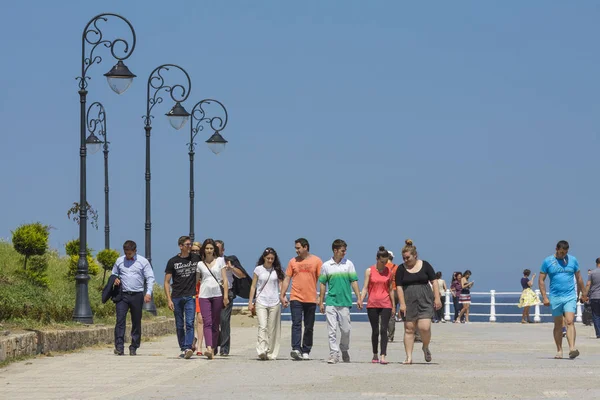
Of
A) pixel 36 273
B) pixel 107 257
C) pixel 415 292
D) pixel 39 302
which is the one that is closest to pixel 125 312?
pixel 39 302

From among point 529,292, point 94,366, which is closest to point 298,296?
point 94,366

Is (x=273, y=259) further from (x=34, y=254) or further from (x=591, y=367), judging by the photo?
(x=34, y=254)

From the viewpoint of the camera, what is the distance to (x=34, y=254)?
119ft

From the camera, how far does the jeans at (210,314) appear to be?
20953mm

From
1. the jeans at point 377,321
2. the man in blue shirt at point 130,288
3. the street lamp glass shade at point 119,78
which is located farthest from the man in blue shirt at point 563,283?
the street lamp glass shade at point 119,78

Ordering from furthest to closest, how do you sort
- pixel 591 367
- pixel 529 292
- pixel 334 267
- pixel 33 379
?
pixel 529 292 < pixel 334 267 < pixel 591 367 < pixel 33 379

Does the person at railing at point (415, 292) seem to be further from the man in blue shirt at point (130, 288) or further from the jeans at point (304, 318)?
the man in blue shirt at point (130, 288)

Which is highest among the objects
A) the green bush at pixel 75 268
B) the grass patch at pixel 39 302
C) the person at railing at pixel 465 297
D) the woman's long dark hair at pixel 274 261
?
the woman's long dark hair at pixel 274 261

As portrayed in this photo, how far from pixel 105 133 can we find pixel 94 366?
85.5 feet

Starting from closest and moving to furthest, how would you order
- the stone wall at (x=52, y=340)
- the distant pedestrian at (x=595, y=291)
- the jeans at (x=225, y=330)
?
1. the stone wall at (x=52, y=340)
2. the jeans at (x=225, y=330)
3. the distant pedestrian at (x=595, y=291)

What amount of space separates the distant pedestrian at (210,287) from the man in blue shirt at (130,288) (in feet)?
3.41

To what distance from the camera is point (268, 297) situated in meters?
21.3

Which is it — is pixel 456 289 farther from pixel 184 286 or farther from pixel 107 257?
pixel 184 286

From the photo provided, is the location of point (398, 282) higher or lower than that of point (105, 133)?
lower
